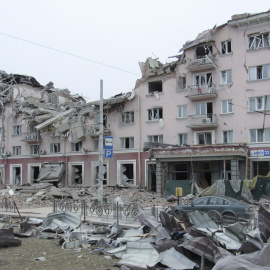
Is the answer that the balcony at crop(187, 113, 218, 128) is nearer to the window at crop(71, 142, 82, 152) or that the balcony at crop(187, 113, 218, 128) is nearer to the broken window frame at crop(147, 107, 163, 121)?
the broken window frame at crop(147, 107, 163, 121)

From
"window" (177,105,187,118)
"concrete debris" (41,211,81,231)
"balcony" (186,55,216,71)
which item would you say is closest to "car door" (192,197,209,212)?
"concrete debris" (41,211,81,231)

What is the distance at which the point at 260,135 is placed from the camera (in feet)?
107

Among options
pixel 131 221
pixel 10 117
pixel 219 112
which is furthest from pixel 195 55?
pixel 10 117

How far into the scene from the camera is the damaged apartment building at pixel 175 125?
3278 centimetres

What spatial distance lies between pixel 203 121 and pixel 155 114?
620cm

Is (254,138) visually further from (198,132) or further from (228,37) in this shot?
(228,37)

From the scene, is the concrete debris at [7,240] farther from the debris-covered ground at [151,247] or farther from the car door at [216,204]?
the car door at [216,204]

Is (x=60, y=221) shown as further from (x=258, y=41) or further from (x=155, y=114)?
(x=258, y=41)

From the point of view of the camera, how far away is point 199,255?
9.25 metres

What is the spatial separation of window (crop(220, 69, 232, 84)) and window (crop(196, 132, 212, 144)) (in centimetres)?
519

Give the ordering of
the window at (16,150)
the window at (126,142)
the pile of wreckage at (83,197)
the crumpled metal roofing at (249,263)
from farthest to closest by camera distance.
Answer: the window at (16,150), the window at (126,142), the pile of wreckage at (83,197), the crumpled metal roofing at (249,263)

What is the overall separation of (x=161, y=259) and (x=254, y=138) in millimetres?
25875

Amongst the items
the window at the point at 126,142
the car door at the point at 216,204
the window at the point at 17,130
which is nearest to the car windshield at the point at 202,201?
the car door at the point at 216,204

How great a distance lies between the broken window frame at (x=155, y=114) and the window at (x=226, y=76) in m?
7.35
